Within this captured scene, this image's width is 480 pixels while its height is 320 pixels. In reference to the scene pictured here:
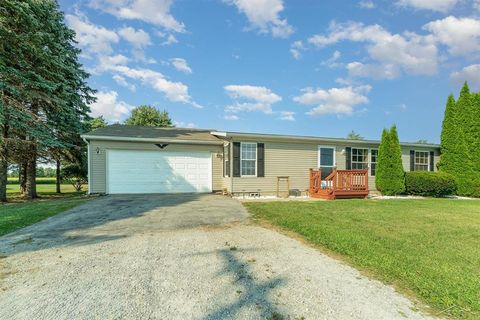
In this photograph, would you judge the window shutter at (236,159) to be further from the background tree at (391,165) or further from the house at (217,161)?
the background tree at (391,165)

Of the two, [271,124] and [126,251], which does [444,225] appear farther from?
[271,124]

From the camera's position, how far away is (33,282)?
2875 millimetres

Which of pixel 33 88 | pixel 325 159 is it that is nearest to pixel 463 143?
pixel 325 159

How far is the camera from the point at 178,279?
117 inches

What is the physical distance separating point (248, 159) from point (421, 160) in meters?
10.4

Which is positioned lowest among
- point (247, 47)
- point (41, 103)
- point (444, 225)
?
point (444, 225)

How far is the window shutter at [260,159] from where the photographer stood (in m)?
12.0

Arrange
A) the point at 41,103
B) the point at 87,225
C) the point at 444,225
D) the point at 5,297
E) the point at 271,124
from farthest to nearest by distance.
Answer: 1. the point at 271,124
2. the point at 41,103
3. the point at 444,225
4. the point at 87,225
5. the point at 5,297

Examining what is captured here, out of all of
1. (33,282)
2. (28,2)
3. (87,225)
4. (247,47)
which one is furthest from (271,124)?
(33,282)

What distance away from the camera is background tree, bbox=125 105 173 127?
31638 mm

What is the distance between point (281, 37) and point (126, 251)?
16.2 meters

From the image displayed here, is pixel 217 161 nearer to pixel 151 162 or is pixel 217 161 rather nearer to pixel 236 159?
pixel 236 159

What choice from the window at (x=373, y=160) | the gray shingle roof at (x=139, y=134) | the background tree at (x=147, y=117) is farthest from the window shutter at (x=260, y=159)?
the background tree at (x=147, y=117)

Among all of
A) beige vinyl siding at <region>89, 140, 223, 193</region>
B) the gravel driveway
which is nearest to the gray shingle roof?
beige vinyl siding at <region>89, 140, 223, 193</region>
